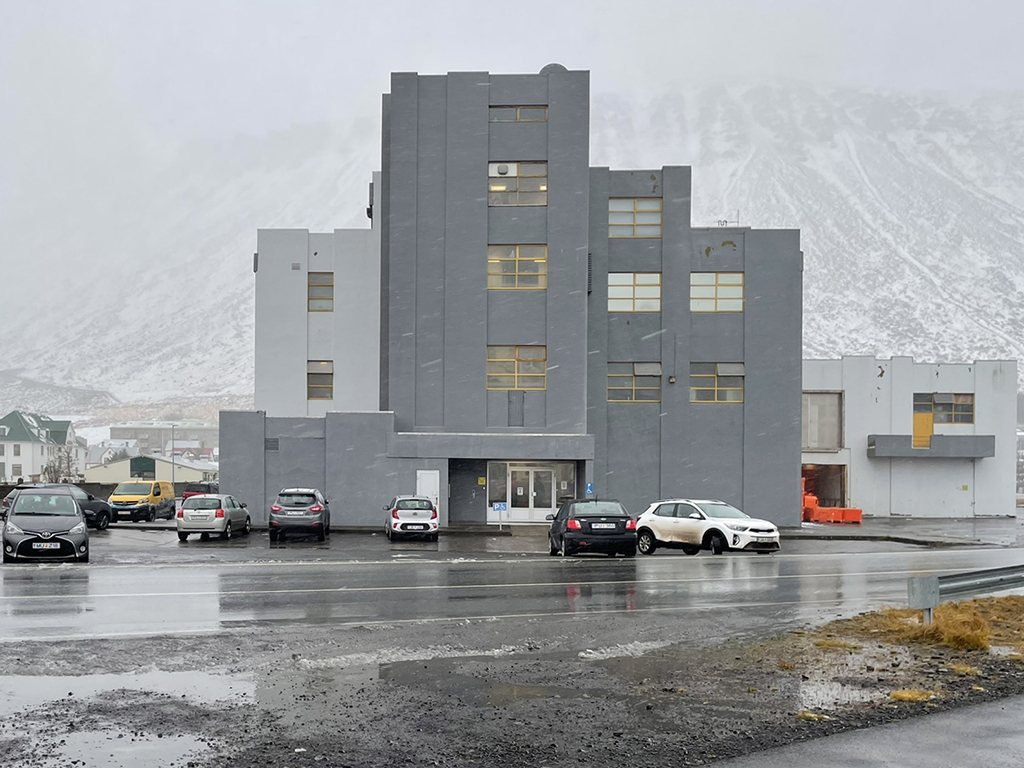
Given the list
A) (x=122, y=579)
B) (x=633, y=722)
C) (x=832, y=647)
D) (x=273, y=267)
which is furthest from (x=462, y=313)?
(x=633, y=722)

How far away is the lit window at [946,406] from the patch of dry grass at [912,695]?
5171cm

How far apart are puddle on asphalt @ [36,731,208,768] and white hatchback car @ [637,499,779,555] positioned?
20581mm

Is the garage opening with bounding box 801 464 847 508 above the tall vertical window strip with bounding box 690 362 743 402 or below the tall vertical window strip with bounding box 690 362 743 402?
below

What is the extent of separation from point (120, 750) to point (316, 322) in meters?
42.3

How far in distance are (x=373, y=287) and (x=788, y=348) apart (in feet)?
60.2

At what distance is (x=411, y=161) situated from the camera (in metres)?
43.0

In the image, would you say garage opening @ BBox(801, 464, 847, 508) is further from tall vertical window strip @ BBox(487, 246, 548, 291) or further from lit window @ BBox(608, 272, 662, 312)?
tall vertical window strip @ BBox(487, 246, 548, 291)

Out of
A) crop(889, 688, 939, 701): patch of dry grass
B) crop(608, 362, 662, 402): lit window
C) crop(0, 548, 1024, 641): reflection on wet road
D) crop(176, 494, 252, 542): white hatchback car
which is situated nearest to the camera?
A: crop(889, 688, 939, 701): patch of dry grass

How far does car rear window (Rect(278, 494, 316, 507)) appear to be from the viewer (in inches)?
1321

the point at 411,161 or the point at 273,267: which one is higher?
the point at 411,161

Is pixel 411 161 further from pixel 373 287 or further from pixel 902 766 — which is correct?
pixel 902 766

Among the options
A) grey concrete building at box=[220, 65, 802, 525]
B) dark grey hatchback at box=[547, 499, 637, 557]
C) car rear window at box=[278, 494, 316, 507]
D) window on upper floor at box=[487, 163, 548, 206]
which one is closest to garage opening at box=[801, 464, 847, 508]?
grey concrete building at box=[220, 65, 802, 525]

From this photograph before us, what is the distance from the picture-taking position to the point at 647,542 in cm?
2822

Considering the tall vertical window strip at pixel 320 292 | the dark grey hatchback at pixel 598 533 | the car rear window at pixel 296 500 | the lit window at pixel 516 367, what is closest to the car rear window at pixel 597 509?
the dark grey hatchback at pixel 598 533
